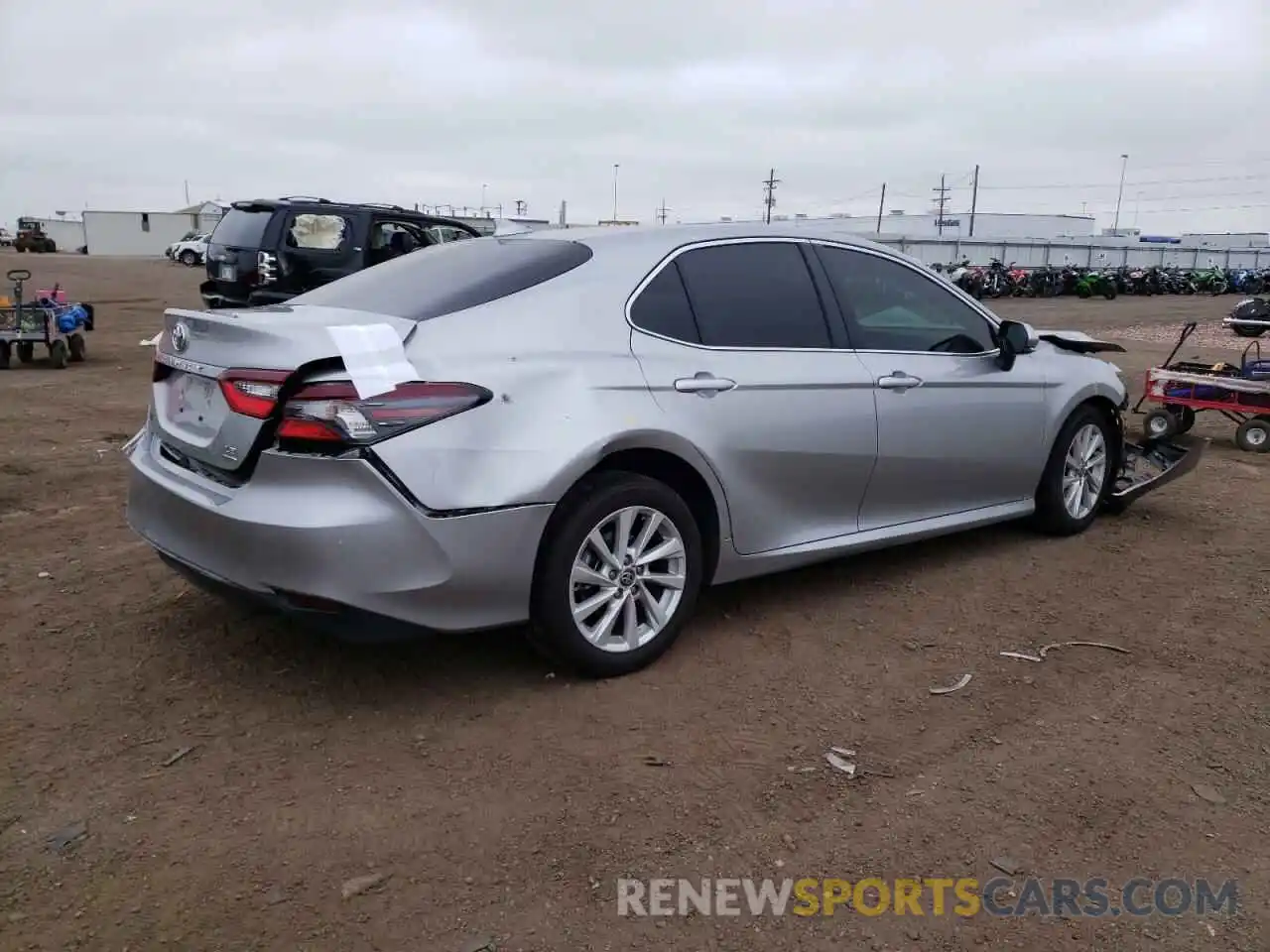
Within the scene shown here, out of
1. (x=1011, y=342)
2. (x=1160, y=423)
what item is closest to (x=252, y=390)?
(x=1011, y=342)

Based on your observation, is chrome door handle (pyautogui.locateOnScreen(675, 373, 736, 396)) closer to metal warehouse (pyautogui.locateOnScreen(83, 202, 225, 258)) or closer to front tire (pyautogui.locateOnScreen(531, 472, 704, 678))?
front tire (pyautogui.locateOnScreen(531, 472, 704, 678))

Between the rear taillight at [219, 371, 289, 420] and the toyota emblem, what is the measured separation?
1.29ft

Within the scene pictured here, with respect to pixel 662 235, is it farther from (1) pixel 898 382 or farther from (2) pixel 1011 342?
(2) pixel 1011 342

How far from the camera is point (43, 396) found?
9711 mm

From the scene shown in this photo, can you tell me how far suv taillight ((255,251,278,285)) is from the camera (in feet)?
36.6

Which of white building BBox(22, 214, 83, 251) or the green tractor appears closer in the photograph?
the green tractor

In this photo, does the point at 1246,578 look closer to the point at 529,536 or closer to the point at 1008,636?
the point at 1008,636

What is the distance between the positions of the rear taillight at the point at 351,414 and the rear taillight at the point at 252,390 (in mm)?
71

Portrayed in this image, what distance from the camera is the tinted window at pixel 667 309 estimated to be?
12.7ft

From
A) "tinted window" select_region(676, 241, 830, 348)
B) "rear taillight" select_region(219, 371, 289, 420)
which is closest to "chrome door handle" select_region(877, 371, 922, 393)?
"tinted window" select_region(676, 241, 830, 348)

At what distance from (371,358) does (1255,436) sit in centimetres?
811

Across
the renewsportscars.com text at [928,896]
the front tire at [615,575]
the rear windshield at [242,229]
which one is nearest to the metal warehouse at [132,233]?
the rear windshield at [242,229]

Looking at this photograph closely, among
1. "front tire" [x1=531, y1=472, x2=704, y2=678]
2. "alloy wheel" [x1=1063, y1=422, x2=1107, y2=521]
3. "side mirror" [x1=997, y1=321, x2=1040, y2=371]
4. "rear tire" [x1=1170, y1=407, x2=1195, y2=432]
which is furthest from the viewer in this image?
"rear tire" [x1=1170, y1=407, x2=1195, y2=432]

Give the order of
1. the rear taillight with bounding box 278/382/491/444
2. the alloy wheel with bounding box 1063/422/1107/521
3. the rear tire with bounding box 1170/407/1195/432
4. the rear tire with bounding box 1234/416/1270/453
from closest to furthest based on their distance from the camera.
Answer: the rear taillight with bounding box 278/382/491/444 < the alloy wheel with bounding box 1063/422/1107/521 < the rear tire with bounding box 1234/416/1270/453 < the rear tire with bounding box 1170/407/1195/432
